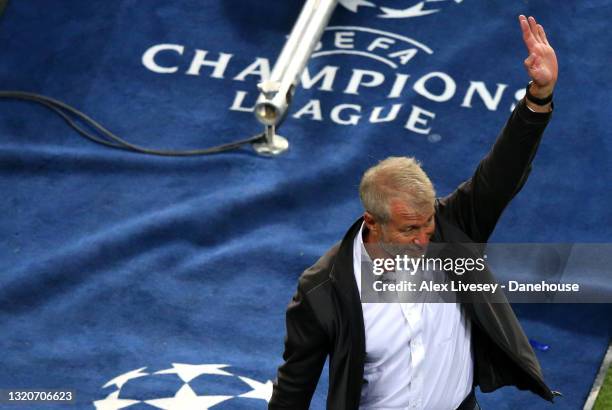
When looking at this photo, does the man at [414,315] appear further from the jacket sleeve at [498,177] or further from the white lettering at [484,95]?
the white lettering at [484,95]

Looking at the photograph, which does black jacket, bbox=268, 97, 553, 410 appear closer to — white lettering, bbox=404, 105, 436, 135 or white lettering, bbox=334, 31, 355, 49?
white lettering, bbox=404, 105, 436, 135

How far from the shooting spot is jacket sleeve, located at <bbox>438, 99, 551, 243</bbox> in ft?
11.0

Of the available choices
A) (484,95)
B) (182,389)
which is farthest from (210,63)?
(182,389)

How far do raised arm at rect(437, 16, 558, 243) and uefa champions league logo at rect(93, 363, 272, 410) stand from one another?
162 cm

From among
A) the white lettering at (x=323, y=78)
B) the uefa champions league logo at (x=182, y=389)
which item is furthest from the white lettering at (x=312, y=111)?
the uefa champions league logo at (x=182, y=389)

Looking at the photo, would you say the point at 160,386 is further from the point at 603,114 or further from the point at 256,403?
the point at 603,114

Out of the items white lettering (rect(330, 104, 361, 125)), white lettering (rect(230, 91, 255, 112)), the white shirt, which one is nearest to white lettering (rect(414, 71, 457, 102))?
white lettering (rect(330, 104, 361, 125))

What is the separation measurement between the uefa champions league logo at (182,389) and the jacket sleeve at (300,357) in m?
1.23

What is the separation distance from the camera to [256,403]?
4.82 m

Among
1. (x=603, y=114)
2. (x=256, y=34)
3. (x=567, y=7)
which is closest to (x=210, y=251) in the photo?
(x=256, y=34)

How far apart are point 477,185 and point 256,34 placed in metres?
3.59

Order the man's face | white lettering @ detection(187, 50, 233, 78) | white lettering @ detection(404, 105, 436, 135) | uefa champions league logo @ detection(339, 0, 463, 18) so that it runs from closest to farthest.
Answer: the man's face, white lettering @ detection(404, 105, 436, 135), white lettering @ detection(187, 50, 233, 78), uefa champions league logo @ detection(339, 0, 463, 18)

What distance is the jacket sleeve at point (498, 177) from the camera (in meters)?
3.35

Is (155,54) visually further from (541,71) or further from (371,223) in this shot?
(541,71)
